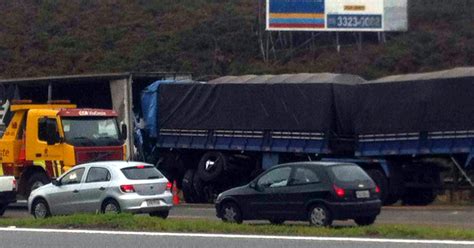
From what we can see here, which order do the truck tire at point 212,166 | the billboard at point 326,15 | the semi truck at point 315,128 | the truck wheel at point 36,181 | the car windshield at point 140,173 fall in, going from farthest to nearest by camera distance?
the billboard at point 326,15, the truck tire at point 212,166, the truck wheel at point 36,181, the semi truck at point 315,128, the car windshield at point 140,173

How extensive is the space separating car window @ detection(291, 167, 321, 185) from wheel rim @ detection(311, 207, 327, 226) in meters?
0.66

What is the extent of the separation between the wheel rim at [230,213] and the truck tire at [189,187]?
8.86 metres

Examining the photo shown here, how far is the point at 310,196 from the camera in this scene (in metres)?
22.7

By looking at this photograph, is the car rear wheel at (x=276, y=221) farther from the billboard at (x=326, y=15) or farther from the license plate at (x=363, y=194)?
the billboard at (x=326, y=15)

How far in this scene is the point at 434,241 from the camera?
59.7 ft

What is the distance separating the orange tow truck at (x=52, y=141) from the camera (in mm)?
30500

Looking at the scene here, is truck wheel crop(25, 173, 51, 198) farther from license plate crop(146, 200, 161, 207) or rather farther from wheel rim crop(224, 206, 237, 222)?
wheel rim crop(224, 206, 237, 222)

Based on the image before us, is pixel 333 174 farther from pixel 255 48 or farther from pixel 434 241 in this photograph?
pixel 255 48

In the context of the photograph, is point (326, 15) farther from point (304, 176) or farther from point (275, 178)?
point (304, 176)

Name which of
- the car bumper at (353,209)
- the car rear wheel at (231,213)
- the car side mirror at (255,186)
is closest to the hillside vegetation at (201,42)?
the car rear wheel at (231,213)

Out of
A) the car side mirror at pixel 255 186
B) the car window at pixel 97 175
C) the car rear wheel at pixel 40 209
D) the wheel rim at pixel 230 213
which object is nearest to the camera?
the car side mirror at pixel 255 186

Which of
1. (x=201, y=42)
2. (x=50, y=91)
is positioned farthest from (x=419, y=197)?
(x=201, y=42)

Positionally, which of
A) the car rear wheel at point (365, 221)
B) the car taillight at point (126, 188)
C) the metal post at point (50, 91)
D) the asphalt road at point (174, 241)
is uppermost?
the metal post at point (50, 91)

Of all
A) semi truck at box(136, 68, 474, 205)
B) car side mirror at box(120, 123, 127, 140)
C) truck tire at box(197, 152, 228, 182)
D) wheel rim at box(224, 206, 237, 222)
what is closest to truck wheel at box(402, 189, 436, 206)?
semi truck at box(136, 68, 474, 205)
